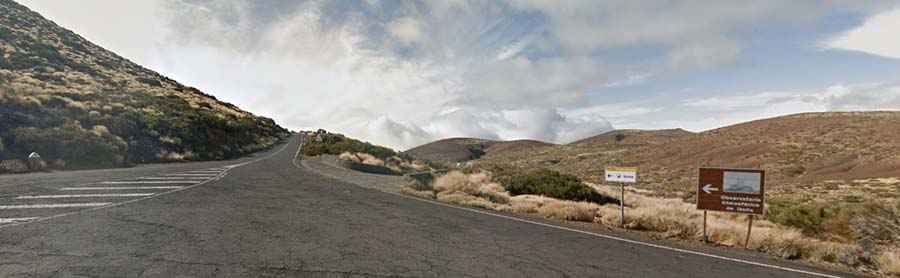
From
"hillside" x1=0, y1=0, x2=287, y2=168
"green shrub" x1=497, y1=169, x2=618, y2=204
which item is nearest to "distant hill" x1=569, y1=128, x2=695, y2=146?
"green shrub" x1=497, y1=169, x2=618, y2=204

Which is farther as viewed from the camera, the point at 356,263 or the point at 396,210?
A: the point at 396,210

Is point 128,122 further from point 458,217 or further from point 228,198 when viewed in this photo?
point 458,217

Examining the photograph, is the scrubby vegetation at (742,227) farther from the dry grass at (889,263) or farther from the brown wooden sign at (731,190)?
the brown wooden sign at (731,190)

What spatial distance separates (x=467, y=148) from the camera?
16875 cm

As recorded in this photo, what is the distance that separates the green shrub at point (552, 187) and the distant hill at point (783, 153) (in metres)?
23.9

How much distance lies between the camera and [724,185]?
9352 millimetres

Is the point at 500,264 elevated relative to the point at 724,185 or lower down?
lower down

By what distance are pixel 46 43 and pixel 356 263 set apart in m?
67.0

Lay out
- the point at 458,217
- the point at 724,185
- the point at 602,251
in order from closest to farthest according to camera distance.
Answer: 1. the point at 602,251
2. the point at 724,185
3. the point at 458,217

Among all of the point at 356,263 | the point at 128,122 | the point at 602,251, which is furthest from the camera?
the point at 128,122

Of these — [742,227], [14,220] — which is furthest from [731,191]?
[14,220]

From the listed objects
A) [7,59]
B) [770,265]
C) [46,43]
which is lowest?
[770,265]

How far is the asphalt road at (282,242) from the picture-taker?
4746 mm

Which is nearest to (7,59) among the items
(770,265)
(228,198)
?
(228,198)
